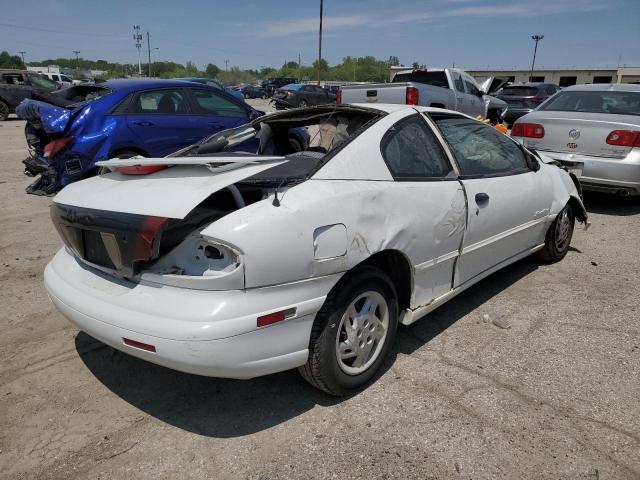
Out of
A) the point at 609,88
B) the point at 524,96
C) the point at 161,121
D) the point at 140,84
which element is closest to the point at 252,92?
the point at 524,96

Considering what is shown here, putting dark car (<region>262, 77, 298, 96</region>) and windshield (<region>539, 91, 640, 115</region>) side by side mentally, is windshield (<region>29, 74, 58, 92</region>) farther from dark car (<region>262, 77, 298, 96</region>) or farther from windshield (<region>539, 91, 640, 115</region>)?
dark car (<region>262, 77, 298, 96</region>)

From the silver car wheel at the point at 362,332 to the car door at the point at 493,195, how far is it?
774mm

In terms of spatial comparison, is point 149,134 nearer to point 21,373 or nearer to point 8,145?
point 21,373

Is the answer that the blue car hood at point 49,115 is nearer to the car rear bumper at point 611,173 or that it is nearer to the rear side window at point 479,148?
the rear side window at point 479,148

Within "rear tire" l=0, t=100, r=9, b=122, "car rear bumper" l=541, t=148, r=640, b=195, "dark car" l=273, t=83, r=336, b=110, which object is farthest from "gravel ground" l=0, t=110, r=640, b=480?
"dark car" l=273, t=83, r=336, b=110

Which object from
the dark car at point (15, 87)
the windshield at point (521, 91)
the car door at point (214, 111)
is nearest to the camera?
the car door at point (214, 111)

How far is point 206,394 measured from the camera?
272cm

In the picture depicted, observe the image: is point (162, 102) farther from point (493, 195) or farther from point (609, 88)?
point (609, 88)

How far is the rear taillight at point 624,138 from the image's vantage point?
6008mm

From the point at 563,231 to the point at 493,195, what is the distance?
1.67 m

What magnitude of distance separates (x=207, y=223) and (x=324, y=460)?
48.7 inches

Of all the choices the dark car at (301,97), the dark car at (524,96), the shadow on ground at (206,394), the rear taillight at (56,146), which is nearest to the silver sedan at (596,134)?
the shadow on ground at (206,394)

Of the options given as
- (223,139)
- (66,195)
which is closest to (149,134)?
(223,139)

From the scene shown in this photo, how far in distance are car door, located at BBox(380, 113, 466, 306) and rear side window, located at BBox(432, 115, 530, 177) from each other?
0.75 feet
